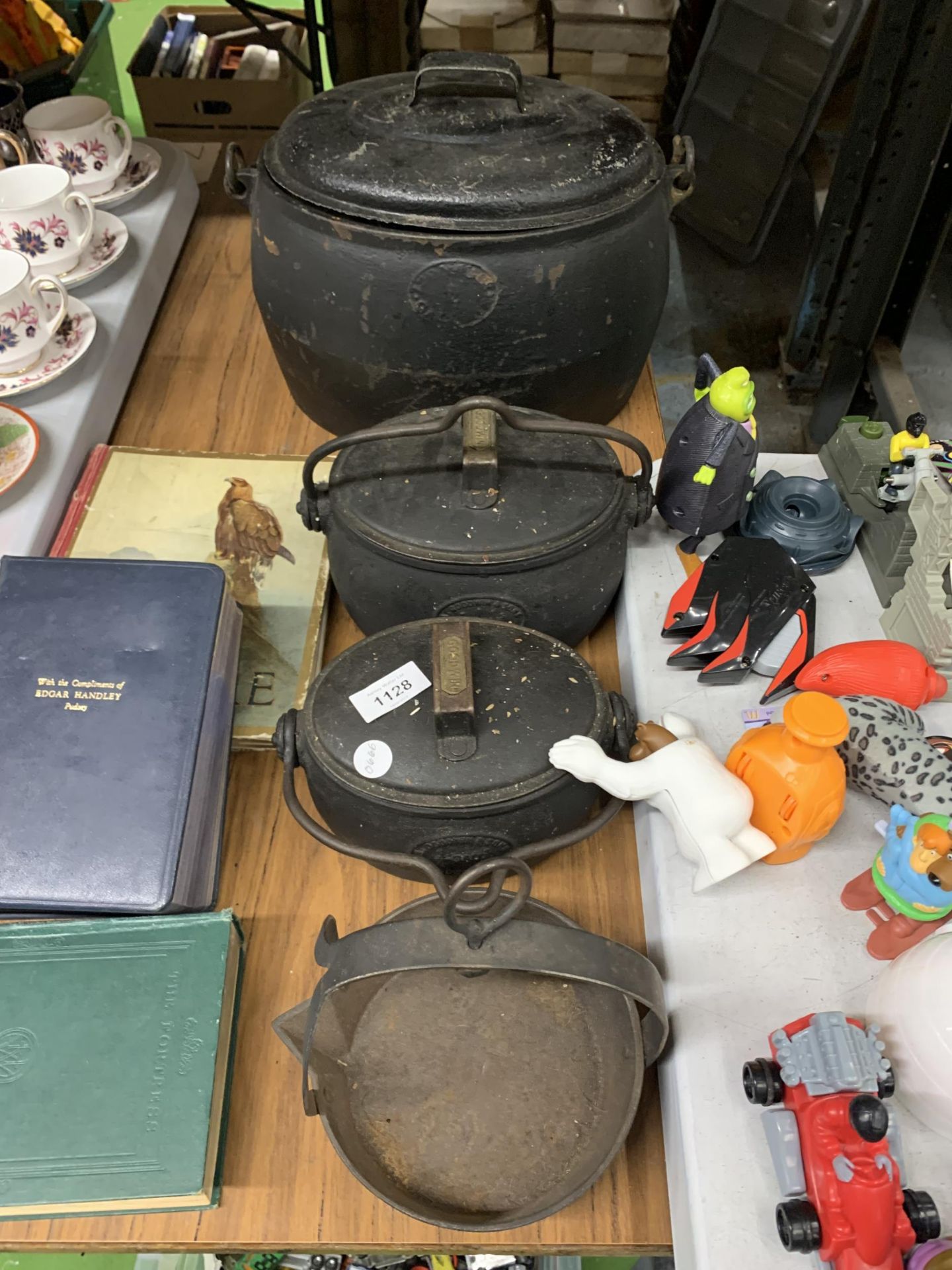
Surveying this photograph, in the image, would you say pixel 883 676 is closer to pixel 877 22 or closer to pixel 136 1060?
pixel 136 1060

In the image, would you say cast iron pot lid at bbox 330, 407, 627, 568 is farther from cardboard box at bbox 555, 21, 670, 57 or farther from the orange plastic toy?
cardboard box at bbox 555, 21, 670, 57

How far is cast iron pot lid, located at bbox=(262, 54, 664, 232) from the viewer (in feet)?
3.10

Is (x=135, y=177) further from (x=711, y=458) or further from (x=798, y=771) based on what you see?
(x=798, y=771)

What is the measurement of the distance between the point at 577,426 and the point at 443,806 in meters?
0.38

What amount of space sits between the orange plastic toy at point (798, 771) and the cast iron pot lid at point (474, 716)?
138mm

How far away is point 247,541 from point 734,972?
732 millimetres

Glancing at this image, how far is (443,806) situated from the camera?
74cm

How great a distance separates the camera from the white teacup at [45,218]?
1.23 meters

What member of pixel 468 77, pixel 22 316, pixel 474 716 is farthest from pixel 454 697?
pixel 22 316

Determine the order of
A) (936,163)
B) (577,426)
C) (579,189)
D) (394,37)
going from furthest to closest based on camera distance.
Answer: (394,37) < (936,163) < (579,189) < (577,426)

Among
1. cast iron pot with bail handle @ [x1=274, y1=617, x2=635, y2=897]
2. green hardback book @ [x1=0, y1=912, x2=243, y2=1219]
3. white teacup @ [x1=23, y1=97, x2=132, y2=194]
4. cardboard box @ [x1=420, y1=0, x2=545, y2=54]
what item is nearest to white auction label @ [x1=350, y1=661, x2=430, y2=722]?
cast iron pot with bail handle @ [x1=274, y1=617, x2=635, y2=897]

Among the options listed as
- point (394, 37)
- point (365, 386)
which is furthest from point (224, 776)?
point (394, 37)

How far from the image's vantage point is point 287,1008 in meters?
0.83

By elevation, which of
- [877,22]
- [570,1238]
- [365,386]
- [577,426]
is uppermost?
[877,22]
